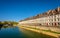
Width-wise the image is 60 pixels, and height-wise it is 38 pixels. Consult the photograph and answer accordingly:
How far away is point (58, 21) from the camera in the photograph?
176 feet

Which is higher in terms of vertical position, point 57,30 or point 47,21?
point 47,21

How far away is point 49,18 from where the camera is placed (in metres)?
63.4

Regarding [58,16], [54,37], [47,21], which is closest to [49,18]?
[47,21]

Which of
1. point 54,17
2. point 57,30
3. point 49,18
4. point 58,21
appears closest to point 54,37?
point 57,30

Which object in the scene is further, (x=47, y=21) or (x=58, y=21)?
(x=47, y=21)

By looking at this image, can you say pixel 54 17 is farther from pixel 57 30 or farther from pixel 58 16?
pixel 57 30

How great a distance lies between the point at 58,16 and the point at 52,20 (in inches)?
250

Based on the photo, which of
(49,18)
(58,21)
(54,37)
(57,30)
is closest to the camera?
(54,37)

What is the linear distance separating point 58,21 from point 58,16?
221cm

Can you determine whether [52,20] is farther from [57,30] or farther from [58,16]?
[57,30]

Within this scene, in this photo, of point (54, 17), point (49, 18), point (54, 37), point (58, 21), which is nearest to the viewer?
point (54, 37)

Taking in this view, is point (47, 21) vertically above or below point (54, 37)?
above

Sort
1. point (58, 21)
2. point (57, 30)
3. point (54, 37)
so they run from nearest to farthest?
point (54, 37), point (57, 30), point (58, 21)

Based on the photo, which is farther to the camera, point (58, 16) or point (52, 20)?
point (52, 20)
